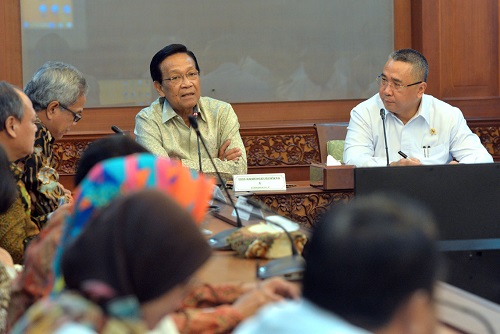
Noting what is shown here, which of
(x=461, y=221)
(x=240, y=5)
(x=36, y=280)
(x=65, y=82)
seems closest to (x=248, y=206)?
(x=461, y=221)

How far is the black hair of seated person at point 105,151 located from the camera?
2.09m

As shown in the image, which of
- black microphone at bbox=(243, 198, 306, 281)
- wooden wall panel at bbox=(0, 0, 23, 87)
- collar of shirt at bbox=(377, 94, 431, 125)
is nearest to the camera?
black microphone at bbox=(243, 198, 306, 281)

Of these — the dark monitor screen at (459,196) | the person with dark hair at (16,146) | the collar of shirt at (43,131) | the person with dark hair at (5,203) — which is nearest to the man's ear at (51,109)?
the collar of shirt at (43,131)

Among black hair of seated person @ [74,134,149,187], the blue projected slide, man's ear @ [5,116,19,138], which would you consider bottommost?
black hair of seated person @ [74,134,149,187]

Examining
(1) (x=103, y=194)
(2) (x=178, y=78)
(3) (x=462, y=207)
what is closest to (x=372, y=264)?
(1) (x=103, y=194)

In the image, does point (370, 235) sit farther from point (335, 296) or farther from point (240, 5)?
point (240, 5)

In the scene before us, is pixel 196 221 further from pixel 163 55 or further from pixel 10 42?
pixel 10 42

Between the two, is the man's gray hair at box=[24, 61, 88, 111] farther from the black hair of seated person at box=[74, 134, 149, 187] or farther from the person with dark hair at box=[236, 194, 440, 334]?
the person with dark hair at box=[236, 194, 440, 334]

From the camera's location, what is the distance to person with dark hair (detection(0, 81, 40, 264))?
274cm

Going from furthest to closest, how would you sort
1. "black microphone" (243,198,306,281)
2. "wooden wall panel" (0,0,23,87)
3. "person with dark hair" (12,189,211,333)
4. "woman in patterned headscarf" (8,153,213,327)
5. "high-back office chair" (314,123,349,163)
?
"wooden wall panel" (0,0,23,87) < "high-back office chair" (314,123,349,163) < "black microphone" (243,198,306,281) < "woman in patterned headscarf" (8,153,213,327) < "person with dark hair" (12,189,211,333)

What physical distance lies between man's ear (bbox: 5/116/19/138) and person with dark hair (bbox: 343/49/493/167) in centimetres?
197

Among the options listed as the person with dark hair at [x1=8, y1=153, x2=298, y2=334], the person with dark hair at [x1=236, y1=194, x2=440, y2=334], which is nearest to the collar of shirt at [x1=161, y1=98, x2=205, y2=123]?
the person with dark hair at [x1=8, y1=153, x2=298, y2=334]

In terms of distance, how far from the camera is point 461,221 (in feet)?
10.0

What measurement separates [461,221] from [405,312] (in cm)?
208
